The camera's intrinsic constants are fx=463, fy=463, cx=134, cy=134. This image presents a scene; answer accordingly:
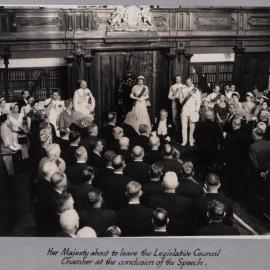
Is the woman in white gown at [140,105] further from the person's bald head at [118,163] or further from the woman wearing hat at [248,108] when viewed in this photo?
the person's bald head at [118,163]

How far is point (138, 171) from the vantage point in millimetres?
5605

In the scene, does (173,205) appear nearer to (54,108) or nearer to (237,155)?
(237,155)

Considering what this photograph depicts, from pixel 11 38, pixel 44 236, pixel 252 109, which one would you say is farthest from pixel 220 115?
pixel 44 236

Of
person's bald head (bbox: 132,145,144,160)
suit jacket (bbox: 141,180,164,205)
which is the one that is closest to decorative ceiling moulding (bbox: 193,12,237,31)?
person's bald head (bbox: 132,145,144,160)

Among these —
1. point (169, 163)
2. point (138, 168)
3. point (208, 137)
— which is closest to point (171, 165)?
point (169, 163)

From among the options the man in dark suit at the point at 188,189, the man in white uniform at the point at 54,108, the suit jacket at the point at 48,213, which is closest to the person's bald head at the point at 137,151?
the man in dark suit at the point at 188,189

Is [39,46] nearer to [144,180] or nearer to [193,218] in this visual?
[144,180]

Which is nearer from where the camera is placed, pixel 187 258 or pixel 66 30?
pixel 187 258

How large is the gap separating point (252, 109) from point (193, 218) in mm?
5093

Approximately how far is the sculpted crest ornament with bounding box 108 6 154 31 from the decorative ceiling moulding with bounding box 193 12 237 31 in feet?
3.94

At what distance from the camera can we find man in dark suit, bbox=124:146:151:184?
5.61 meters

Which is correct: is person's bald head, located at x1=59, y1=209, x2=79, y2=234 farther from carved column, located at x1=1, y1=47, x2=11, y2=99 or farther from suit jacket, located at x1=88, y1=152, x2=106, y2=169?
carved column, located at x1=1, y1=47, x2=11, y2=99

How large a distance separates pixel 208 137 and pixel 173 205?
10.1ft

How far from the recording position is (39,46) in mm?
10297
